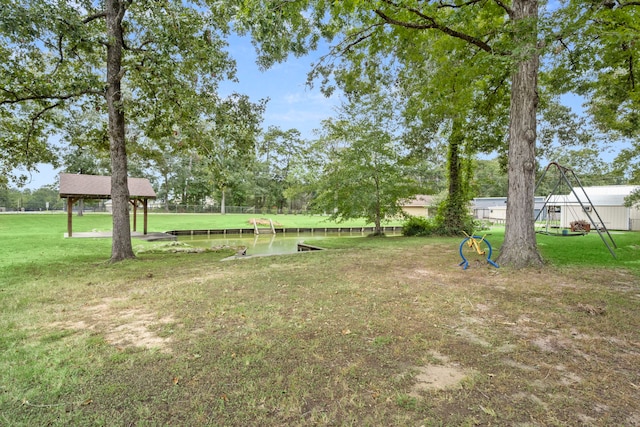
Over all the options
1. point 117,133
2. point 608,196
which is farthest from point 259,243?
point 608,196

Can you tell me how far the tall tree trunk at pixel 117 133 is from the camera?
7.34 meters

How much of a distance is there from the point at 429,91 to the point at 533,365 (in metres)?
9.44

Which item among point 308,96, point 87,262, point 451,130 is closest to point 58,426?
point 87,262

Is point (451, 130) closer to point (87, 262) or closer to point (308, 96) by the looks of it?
point (308, 96)

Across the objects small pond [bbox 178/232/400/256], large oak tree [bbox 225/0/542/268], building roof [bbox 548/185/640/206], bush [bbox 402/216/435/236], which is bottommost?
small pond [bbox 178/232/400/256]

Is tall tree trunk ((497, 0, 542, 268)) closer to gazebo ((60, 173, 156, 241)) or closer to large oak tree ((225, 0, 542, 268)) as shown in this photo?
large oak tree ((225, 0, 542, 268))

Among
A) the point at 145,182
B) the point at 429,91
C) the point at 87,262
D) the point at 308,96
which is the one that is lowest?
the point at 87,262

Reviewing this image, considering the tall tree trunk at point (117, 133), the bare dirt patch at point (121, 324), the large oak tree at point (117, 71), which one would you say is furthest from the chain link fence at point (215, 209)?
the bare dirt patch at point (121, 324)

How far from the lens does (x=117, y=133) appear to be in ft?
24.7

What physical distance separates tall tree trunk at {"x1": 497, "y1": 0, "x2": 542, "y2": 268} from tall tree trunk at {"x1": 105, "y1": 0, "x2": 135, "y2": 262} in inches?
339

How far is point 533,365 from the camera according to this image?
2.46 metres

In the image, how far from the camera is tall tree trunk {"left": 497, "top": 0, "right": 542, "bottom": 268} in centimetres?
611

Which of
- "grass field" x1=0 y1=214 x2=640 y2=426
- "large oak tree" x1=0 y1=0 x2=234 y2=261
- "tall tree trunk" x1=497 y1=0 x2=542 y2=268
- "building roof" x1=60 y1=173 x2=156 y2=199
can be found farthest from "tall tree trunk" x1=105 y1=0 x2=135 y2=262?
"tall tree trunk" x1=497 y1=0 x2=542 y2=268

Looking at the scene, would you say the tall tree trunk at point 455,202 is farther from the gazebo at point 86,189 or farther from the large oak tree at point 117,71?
the gazebo at point 86,189
